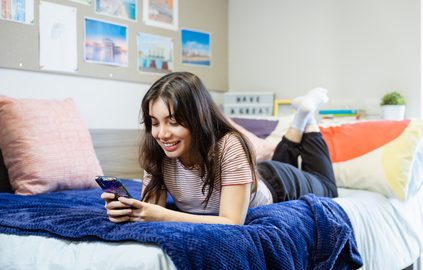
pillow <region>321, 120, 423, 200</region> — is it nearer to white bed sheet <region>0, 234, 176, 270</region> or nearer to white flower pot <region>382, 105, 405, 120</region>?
white flower pot <region>382, 105, 405, 120</region>

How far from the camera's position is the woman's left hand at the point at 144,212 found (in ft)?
3.47

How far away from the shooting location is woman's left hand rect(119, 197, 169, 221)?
1059 millimetres

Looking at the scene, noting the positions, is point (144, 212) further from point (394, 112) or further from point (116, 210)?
point (394, 112)

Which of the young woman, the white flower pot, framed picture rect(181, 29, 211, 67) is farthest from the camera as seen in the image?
framed picture rect(181, 29, 211, 67)

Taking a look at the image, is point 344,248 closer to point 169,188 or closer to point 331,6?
point 169,188

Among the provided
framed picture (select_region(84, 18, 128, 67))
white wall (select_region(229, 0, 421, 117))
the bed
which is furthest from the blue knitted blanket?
white wall (select_region(229, 0, 421, 117))

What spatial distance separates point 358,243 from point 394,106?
1050mm

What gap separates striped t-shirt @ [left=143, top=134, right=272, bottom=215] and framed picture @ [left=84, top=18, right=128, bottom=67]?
1.07 meters

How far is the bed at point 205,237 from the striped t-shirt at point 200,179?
11 cm

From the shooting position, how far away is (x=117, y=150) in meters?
2.33

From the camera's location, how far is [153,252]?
2.98ft

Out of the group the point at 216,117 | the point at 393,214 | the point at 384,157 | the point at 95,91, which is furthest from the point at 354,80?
the point at 216,117

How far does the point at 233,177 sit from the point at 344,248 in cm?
43

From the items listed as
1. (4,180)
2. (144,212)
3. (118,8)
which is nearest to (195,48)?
(118,8)
